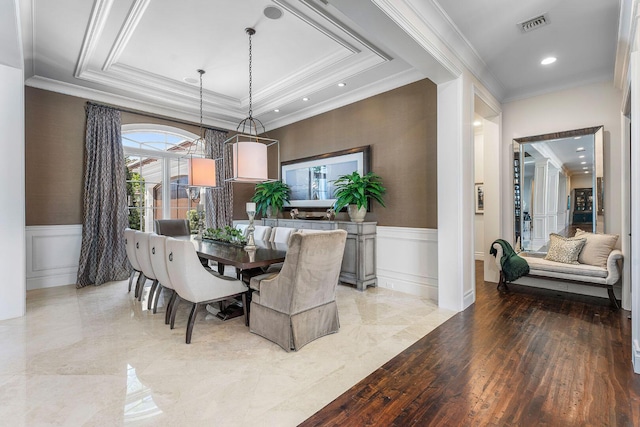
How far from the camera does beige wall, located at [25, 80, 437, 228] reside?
405 cm

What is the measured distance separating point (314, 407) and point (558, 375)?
173 centimetres

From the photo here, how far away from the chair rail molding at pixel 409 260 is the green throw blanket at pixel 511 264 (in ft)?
3.43

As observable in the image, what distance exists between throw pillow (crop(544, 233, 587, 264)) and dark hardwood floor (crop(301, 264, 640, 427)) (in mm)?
906

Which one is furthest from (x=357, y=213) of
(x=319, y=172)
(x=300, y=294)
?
(x=300, y=294)

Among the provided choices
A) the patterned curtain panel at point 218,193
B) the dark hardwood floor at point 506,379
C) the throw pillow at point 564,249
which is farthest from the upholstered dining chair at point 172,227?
the throw pillow at point 564,249

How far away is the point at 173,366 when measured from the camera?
229 cm

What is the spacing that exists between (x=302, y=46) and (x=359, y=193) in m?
1.97

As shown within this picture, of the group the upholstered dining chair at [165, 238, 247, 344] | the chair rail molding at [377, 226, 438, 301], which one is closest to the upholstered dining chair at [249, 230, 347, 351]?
the upholstered dining chair at [165, 238, 247, 344]

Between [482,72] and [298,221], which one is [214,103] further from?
[482,72]

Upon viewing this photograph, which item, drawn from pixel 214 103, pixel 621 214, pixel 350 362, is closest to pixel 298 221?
pixel 214 103

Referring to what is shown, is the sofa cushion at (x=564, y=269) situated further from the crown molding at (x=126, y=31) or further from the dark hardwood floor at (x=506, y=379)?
the crown molding at (x=126, y=31)

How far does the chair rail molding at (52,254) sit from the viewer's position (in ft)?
14.1

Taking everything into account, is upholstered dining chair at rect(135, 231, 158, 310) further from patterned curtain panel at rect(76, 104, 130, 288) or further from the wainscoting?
the wainscoting

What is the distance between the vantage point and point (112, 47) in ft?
11.9
